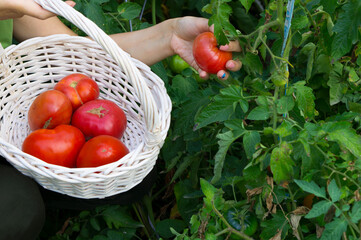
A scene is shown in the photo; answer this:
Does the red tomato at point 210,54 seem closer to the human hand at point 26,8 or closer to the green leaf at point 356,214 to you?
the human hand at point 26,8

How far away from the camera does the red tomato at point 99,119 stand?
1113mm

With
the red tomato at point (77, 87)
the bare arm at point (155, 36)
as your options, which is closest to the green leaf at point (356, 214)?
the bare arm at point (155, 36)

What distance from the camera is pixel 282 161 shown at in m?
0.68

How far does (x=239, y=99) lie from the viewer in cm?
83

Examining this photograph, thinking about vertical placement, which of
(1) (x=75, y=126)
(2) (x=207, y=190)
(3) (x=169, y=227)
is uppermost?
(2) (x=207, y=190)

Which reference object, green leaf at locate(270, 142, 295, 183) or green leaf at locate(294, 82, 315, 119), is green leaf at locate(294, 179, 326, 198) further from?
green leaf at locate(294, 82, 315, 119)

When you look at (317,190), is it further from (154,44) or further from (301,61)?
(154,44)

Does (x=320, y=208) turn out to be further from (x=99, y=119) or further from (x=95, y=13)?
(x=95, y=13)

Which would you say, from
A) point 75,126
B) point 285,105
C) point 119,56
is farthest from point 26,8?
point 285,105

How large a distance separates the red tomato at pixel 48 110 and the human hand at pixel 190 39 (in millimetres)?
332

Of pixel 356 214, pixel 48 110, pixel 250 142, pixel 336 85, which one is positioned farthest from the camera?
pixel 48 110

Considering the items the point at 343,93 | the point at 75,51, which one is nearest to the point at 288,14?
the point at 343,93

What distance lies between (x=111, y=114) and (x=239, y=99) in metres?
0.41

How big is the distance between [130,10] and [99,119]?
1.32ft
